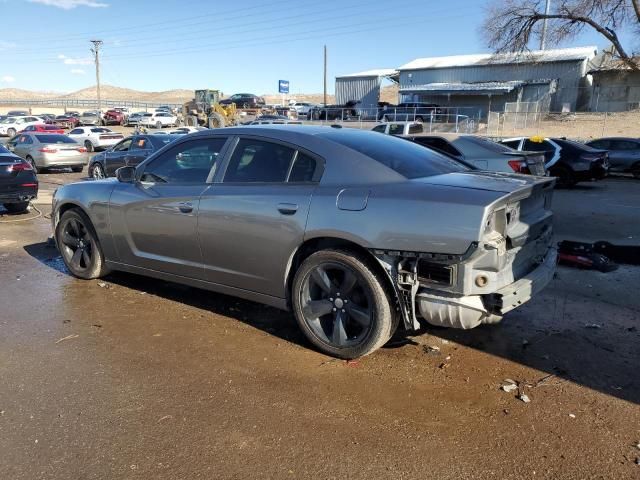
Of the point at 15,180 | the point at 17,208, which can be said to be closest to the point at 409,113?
the point at 17,208

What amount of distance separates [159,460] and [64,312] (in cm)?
269

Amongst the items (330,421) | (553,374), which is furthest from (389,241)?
(553,374)

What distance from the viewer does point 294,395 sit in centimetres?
340

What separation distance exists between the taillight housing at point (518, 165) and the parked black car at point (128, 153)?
388 inches

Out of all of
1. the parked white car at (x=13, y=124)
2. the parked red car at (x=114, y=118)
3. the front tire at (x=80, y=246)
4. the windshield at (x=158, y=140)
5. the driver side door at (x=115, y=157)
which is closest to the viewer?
the front tire at (x=80, y=246)

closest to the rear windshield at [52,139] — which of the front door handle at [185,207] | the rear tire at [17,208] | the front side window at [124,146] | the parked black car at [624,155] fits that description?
the front side window at [124,146]

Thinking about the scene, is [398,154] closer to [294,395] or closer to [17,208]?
[294,395]

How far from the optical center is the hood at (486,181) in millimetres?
3603

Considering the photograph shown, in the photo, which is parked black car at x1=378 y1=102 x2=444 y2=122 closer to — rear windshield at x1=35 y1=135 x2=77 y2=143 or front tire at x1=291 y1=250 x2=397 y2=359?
rear windshield at x1=35 y1=135 x2=77 y2=143

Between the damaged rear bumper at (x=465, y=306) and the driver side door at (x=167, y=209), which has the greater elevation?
the driver side door at (x=167, y=209)

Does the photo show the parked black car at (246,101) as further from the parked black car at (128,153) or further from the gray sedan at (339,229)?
the gray sedan at (339,229)

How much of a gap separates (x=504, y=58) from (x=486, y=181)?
36.6 meters

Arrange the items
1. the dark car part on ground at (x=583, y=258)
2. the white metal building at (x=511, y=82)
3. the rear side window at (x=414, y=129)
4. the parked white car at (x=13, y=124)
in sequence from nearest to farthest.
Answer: the dark car part on ground at (x=583, y=258)
the rear side window at (x=414, y=129)
the parked white car at (x=13, y=124)
the white metal building at (x=511, y=82)

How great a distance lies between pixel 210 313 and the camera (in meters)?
4.88
